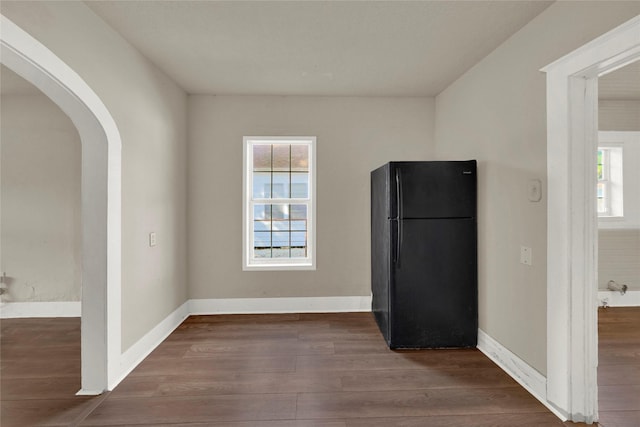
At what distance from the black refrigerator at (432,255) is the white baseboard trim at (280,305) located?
1.01m

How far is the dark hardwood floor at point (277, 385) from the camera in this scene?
A: 195 cm

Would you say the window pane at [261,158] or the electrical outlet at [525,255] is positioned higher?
the window pane at [261,158]

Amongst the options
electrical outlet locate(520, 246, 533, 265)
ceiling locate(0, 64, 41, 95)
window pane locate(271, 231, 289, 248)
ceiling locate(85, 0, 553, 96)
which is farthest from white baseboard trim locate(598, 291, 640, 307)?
ceiling locate(0, 64, 41, 95)

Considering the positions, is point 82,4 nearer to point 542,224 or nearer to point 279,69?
point 279,69

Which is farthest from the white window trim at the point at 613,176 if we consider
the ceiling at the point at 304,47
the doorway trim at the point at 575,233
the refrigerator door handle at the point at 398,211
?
the refrigerator door handle at the point at 398,211

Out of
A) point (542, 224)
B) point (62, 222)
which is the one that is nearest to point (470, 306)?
point (542, 224)

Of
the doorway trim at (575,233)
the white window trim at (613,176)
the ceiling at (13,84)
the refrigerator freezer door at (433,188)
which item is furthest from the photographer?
the white window trim at (613,176)

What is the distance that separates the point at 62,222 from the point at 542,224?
479cm

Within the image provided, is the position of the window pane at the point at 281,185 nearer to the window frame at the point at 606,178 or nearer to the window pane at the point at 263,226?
the window pane at the point at 263,226

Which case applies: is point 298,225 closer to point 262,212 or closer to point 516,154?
point 262,212

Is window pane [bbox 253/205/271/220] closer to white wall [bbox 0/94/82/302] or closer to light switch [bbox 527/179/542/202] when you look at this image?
white wall [bbox 0/94/82/302]

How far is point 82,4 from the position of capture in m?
1.99

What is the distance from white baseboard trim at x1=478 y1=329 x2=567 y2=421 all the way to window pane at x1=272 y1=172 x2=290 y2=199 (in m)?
2.50

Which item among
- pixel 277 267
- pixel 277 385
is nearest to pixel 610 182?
pixel 277 267
